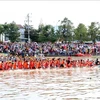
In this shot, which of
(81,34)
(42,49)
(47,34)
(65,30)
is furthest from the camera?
(47,34)

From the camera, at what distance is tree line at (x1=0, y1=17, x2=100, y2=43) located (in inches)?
2810

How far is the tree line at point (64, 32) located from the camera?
71.4 meters

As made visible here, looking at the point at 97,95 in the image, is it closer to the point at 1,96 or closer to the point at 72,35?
the point at 1,96

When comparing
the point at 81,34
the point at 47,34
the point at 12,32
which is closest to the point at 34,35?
the point at 47,34

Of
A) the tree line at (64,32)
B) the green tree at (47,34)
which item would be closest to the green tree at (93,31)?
the tree line at (64,32)

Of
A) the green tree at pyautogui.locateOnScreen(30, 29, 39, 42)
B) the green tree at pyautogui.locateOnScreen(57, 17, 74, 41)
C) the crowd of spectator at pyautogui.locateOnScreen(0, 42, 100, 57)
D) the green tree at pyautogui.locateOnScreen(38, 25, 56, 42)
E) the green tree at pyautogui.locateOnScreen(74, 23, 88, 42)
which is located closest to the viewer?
the crowd of spectator at pyautogui.locateOnScreen(0, 42, 100, 57)

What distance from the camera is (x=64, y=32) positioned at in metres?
71.6

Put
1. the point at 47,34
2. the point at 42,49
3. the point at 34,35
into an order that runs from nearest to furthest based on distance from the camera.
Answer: the point at 42,49 < the point at 47,34 < the point at 34,35

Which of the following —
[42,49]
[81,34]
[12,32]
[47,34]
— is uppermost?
[12,32]

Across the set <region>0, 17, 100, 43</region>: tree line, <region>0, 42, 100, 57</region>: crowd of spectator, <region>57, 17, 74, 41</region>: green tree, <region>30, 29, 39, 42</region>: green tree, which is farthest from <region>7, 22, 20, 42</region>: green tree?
<region>0, 42, 100, 57</region>: crowd of spectator

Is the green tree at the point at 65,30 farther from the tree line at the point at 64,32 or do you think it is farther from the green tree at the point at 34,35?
the green tree at the point at 34,35

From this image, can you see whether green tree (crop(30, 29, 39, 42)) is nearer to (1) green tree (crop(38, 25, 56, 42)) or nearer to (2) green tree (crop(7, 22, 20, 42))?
(1) green tree (crop(38, 25, 56, 42))

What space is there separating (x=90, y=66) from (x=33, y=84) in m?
16.9

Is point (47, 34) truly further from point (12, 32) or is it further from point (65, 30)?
point (12, 32)
